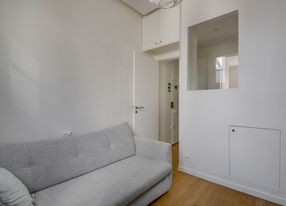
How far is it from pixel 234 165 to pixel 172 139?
206cm

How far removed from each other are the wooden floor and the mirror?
1383 mm

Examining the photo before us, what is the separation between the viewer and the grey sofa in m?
1.33

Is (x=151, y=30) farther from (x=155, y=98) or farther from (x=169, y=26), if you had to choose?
(x=155, y=98)

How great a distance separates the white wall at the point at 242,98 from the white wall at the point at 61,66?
1.18m

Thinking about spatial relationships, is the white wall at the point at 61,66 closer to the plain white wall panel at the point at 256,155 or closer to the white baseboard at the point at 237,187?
the white baseboard at the point at 237,187

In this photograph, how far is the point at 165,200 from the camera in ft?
6.10

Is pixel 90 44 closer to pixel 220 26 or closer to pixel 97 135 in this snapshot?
pixel 97 135

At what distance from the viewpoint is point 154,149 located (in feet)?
7.00

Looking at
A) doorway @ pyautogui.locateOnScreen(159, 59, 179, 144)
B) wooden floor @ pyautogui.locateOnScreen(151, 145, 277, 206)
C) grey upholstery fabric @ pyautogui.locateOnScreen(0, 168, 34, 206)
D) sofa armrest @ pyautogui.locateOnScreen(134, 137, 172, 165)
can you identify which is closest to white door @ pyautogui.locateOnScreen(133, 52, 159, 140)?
doorway @ pyautogui.locateOnScreen(159, 59, 179, 144)

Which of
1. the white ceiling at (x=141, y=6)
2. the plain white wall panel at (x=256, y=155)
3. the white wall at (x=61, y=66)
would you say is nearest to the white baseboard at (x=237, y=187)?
the plain white wall panel at (x=256, y=155)

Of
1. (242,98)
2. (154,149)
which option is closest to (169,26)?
(242,98)

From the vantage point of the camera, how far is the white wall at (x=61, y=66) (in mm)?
1654

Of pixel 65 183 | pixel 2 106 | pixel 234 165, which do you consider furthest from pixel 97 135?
pixel 234 165

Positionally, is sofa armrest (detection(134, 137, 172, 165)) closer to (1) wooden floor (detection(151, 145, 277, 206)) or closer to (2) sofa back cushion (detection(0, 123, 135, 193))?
(2) sofa back cushion (detection(0, 123, 135, 193))
